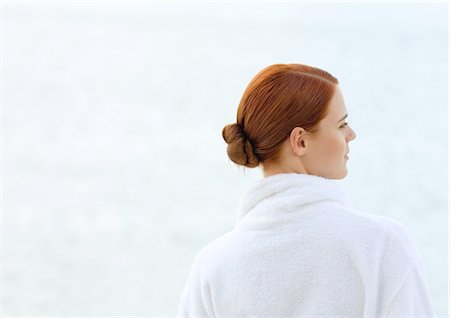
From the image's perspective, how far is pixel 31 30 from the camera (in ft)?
75.2

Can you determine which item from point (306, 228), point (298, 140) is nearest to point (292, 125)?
point (298, 140)

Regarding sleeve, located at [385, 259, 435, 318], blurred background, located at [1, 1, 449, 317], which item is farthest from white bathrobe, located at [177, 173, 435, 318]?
blurred background, located at [1, 1, 449, 317]

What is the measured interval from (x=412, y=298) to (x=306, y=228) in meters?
0.22

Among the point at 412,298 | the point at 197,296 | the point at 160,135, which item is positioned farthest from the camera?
the point at 160,135

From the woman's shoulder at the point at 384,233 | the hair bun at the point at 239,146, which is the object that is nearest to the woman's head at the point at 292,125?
the hair bun at the point at 239,146

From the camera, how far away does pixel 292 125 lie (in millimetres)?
1639

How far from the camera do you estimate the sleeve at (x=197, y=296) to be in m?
1.77

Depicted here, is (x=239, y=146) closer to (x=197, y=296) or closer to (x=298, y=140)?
(x=298, y=140)

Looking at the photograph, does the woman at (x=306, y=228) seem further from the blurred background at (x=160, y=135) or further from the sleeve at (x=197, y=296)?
the blurred background at (x=160, y=135)

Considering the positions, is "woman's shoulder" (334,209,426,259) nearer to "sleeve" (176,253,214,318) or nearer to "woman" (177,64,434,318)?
"woman" (177,64,434,318)

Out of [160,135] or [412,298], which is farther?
[160,135]

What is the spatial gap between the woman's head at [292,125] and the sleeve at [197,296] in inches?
9.5

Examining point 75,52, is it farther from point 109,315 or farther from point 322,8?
point 109,315

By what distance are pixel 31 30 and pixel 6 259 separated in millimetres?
15858
